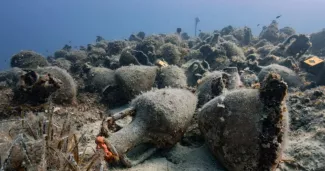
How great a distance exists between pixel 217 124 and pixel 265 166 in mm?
733

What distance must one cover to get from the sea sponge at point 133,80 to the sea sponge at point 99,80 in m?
0.70

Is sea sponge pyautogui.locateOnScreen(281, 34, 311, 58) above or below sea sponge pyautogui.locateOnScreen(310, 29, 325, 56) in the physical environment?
above

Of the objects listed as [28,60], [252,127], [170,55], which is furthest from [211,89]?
[28,60]

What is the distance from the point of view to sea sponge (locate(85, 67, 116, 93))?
6879mm

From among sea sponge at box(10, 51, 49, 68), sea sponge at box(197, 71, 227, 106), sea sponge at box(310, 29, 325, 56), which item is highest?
sea sponge at box(197, 71, 227, 106)

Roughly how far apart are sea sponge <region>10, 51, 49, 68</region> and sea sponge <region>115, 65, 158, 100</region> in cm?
509

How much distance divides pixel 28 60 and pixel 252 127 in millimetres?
9530

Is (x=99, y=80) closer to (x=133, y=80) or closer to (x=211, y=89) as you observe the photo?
(x=133, y=80)

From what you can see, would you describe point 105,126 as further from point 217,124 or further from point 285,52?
point 285,52

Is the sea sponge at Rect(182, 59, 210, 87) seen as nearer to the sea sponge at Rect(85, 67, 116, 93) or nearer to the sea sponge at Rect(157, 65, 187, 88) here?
the sea sponge at Rect(157, 65, 187, 88)

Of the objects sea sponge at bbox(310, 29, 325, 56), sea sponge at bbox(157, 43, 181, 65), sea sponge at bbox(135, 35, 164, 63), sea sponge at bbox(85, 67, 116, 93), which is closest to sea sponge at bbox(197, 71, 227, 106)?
sea sponge at bbox(85, 67, 116, 93)

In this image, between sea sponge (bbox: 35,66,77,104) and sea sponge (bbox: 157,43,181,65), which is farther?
sea sponge (bbox: 157,43,181,65)

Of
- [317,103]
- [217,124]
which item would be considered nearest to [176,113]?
[217,124]

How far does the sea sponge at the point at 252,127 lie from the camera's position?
271 centimetres
